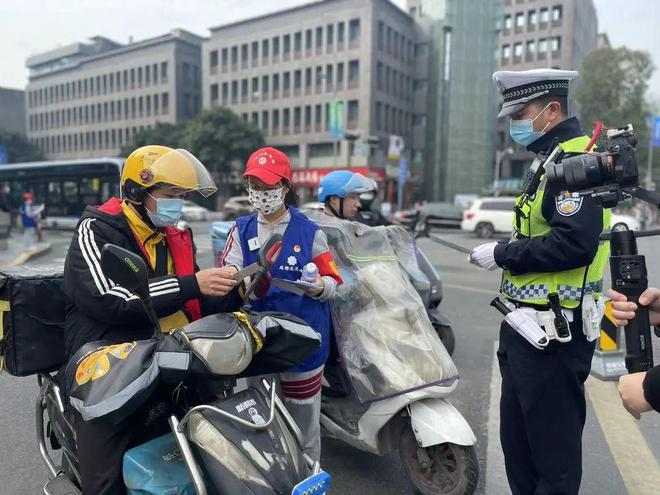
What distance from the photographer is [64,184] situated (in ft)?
66.7

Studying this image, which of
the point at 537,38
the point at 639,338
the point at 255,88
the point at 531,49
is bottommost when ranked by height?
the point at 639,338

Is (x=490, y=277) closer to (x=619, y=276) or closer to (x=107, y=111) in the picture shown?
(x=619, y=276)

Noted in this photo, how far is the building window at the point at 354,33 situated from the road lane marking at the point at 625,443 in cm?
4670

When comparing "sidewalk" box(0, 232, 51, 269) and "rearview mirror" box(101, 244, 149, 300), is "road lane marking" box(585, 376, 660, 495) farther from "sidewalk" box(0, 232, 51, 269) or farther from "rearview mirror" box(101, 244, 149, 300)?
"sidewalk" box(0, 232, 51, 269)

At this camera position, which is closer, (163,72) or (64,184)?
(64,184)

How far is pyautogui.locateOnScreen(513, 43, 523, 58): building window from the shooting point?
196 ft

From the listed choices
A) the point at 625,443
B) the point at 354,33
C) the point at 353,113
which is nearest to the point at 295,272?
the point at 625,443

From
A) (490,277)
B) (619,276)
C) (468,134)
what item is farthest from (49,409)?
(468,134)

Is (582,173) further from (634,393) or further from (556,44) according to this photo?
(556,44)

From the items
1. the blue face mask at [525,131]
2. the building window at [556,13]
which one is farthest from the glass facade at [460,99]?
the blue face mask at [525,131]

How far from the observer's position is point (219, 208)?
5266 centimetres

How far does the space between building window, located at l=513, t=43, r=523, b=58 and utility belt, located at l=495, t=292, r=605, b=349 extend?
64.7m

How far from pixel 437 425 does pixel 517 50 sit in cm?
6502

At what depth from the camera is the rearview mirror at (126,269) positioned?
1803mm
